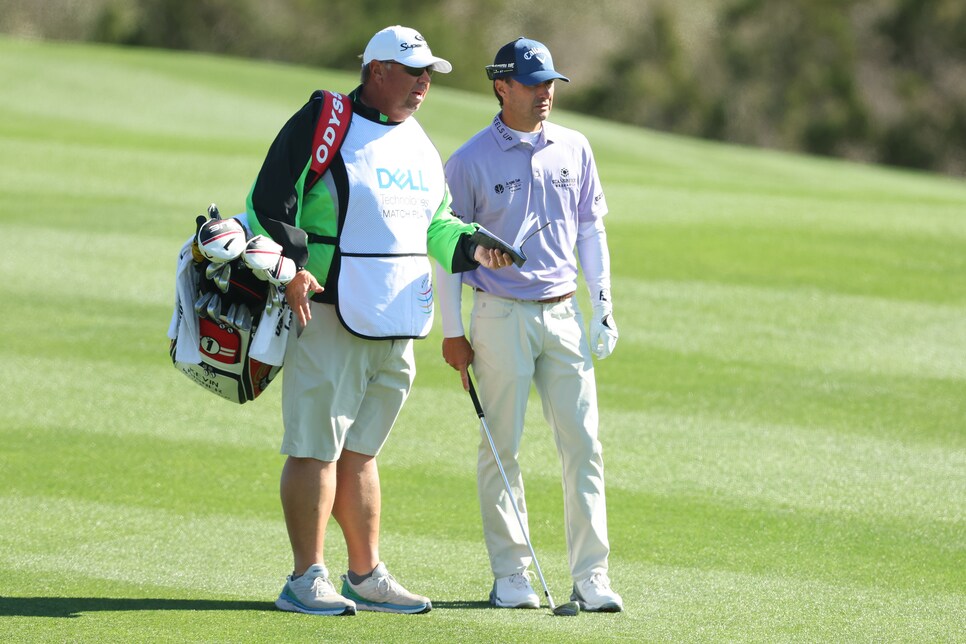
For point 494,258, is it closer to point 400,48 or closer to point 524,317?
point 524,317

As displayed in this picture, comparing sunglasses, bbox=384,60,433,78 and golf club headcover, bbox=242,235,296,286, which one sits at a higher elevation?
sunglasses, bbox=384,60,433,78

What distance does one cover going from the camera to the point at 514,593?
570cm

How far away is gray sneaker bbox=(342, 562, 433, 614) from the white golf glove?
1.28m

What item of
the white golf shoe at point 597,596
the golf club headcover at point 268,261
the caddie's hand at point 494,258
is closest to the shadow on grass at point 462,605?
the white golf shoe at point 597,596

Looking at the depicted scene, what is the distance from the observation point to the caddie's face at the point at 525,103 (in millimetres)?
5746

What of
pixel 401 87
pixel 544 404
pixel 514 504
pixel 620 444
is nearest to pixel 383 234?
pixel 401 87

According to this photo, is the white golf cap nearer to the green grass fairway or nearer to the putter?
the putter

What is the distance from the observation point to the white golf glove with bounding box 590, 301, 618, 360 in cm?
596

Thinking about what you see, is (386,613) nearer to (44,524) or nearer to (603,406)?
(44,524)

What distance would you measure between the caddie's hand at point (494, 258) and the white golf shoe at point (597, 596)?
133 centimetres

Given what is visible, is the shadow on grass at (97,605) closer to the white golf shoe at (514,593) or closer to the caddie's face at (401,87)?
the white golf shoe at (514,593)

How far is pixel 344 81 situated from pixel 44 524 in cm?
2062

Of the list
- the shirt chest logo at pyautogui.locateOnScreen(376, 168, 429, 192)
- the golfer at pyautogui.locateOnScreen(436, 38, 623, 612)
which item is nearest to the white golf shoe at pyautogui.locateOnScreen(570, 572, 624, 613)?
the golfer at pyautogui.locateOnScreen(436, 38, 623, 612)

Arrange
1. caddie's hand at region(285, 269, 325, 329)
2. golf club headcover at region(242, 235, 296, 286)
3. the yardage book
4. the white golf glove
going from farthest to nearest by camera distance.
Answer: the white golf glove < the yardage book < caddie's hand at region(285, 269, 325, 329) < golf club headcover at region(242, 235, 296, 286)
